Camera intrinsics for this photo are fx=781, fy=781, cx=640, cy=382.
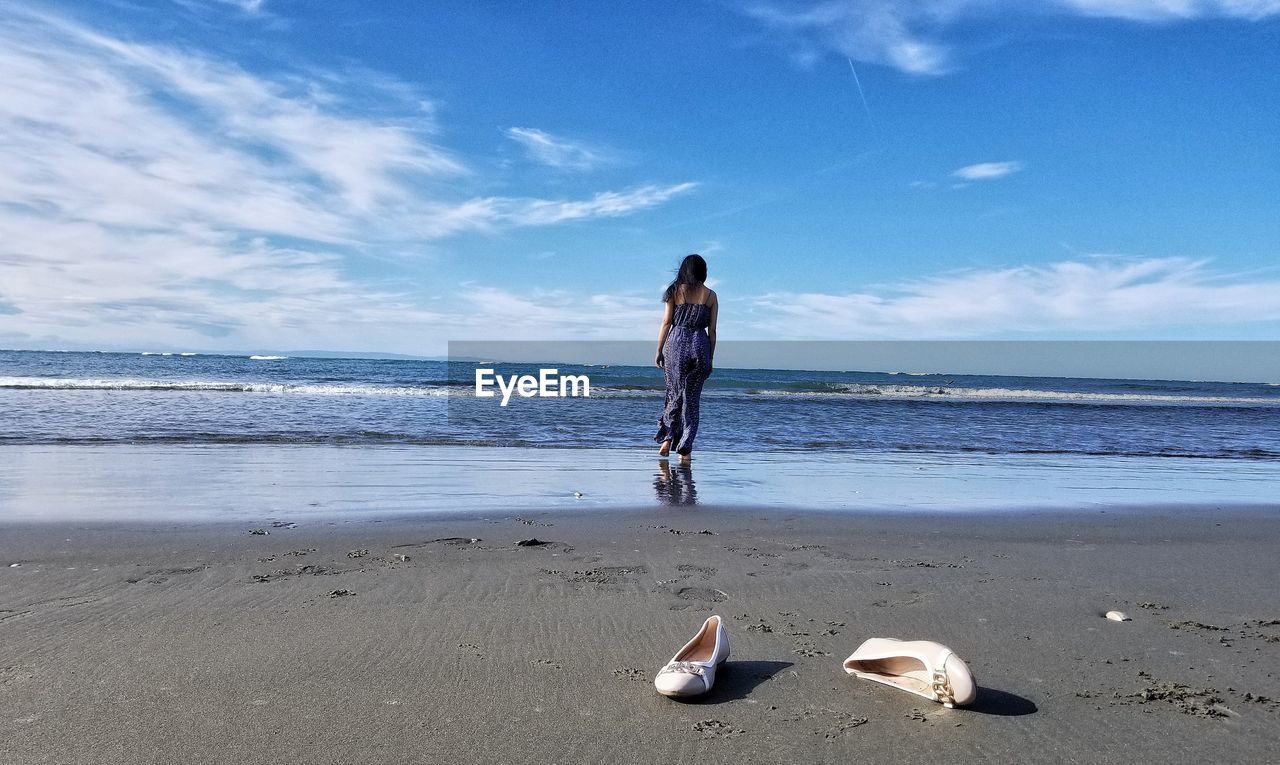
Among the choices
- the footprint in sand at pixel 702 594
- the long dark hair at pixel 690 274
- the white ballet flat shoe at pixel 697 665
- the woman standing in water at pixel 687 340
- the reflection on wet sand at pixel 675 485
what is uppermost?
the long dark hair at pixel 690 274

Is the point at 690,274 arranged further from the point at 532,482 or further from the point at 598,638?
the point at 598,638

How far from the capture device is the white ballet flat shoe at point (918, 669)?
1941 millimetres

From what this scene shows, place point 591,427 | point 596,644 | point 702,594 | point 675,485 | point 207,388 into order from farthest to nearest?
point 207,388 → point 591,427 → point 675,485 → point 702,594 → point 596,644

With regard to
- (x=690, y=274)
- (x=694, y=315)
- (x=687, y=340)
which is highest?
(x=690, y=274)

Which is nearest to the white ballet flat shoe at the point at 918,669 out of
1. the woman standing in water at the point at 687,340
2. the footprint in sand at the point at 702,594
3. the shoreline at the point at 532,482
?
the footprint in sand at the point at 702,594

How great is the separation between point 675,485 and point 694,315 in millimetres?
2104

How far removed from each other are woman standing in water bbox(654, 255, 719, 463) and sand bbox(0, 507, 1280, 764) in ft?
12.2

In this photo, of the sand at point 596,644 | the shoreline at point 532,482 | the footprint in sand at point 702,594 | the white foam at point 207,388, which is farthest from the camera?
the white foam at point 207,388

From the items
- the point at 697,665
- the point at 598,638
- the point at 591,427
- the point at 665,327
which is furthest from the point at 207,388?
the point at 697,665

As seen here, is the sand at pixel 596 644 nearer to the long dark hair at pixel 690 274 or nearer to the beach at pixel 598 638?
the beach at pixel 598 638

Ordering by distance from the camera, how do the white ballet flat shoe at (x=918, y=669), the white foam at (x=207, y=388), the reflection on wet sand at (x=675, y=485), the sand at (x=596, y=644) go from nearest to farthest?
the sand at (x=596, y=644), the white ballet flat shoe at (x=918, y=669), the reflection on wet sand at (x=675, y=485), the white foam at (x=207, y=388)

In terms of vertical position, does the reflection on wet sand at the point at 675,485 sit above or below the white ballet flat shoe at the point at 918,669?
below

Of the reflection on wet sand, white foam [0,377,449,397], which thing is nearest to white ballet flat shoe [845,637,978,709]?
the reflection on wet sand

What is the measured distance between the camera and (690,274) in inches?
311
